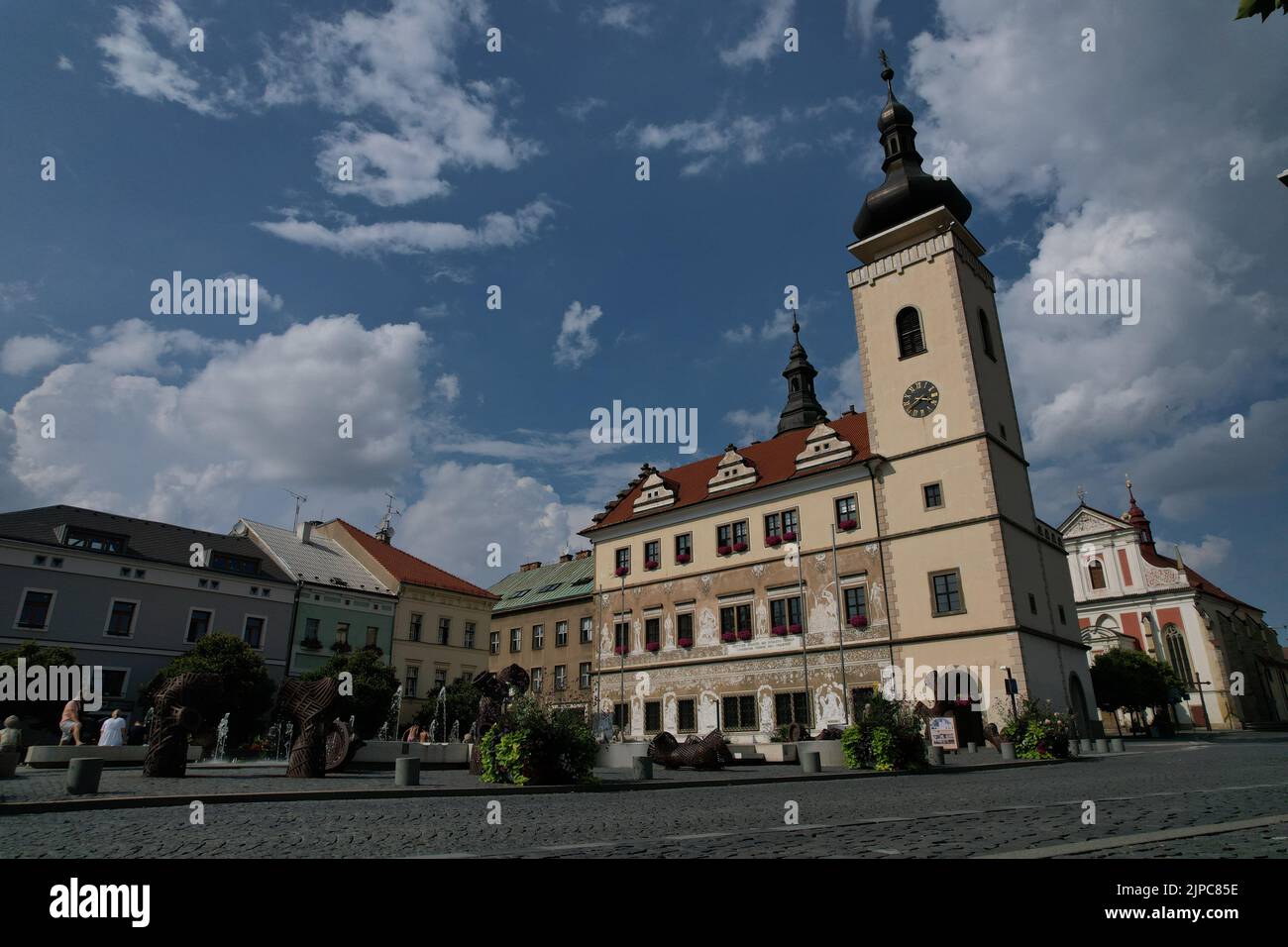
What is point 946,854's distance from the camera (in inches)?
214

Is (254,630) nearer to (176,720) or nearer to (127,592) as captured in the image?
(127,592)

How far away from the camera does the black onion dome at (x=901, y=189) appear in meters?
37.9

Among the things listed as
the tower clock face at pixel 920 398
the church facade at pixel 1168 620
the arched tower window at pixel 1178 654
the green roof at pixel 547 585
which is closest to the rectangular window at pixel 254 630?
the green roof at pixel 547 585

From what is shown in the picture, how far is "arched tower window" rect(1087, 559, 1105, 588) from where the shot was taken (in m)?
65.3

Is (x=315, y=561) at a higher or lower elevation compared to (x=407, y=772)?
higher

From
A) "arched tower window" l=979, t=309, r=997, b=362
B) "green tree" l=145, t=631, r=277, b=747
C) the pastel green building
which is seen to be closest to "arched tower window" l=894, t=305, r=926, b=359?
"arched tower window" l=979, t=309, r=997, b=362

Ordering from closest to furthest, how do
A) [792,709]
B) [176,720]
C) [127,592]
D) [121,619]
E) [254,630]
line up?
[176,720], [792,709], [121,619], [127,592], [254,630]

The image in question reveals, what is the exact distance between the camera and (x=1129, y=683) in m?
49.4

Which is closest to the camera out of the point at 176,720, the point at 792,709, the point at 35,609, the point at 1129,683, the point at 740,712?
the point at 176,720

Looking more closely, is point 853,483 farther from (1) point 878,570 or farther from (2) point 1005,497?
(2) point 1005,497

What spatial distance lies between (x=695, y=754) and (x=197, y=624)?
29346 mm

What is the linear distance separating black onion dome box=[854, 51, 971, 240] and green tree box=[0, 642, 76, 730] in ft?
136

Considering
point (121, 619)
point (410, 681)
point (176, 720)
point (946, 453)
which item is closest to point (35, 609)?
point (121, 619)
